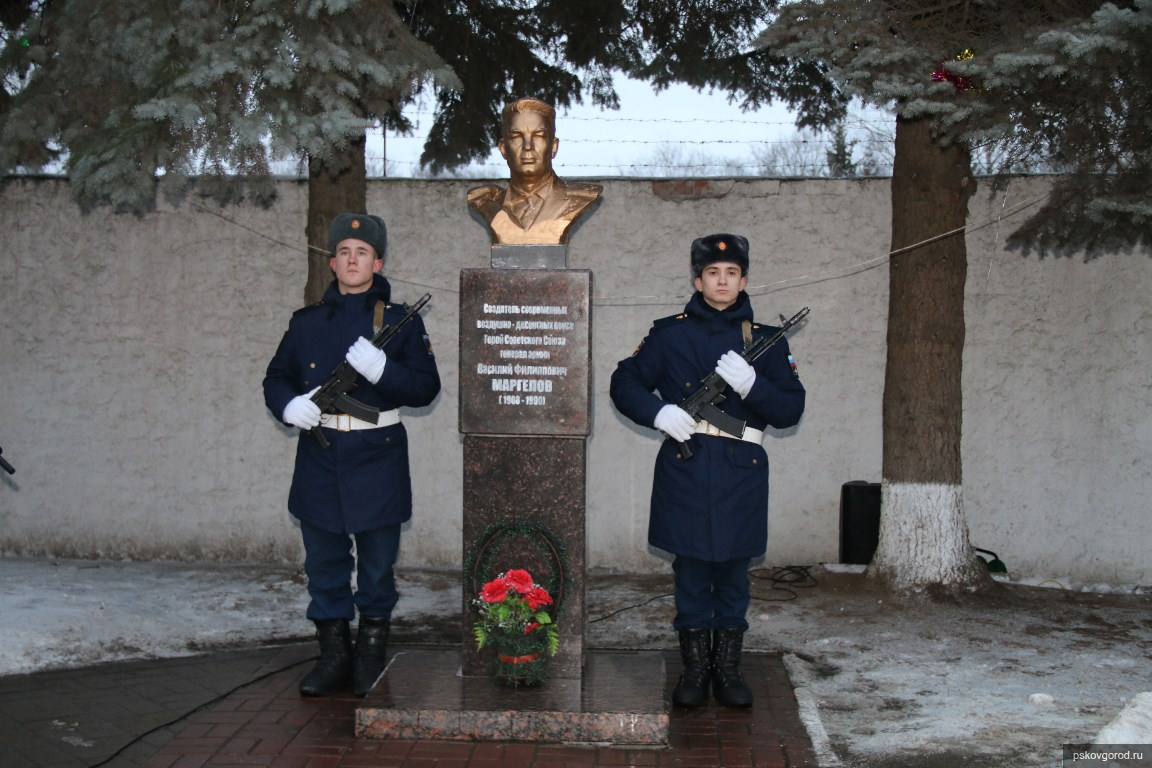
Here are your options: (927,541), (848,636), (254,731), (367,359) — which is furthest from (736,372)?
(927,541)

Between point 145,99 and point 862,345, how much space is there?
14.3 feet

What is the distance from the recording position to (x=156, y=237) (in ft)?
25.1

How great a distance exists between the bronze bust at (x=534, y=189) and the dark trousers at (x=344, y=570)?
133 cm

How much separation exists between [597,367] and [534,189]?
110 inches

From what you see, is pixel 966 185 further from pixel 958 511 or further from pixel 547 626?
pixel 547 626

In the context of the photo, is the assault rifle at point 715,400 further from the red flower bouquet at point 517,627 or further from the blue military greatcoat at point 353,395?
the blue military greatcoat at point 353,395

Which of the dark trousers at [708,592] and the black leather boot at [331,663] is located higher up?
the dark trousers at [708,592]

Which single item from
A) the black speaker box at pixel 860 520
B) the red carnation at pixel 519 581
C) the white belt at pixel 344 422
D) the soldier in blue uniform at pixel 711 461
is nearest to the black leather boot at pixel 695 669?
the soldier in blue uniform at pixel 711 461

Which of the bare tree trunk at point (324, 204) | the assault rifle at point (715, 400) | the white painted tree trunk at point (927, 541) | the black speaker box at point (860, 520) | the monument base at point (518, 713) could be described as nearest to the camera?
the monument base at point (518, 713)

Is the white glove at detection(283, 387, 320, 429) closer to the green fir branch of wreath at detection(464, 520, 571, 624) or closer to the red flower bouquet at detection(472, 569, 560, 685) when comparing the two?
the green fir branch of wreath at detection(464, 520, 571, 624)

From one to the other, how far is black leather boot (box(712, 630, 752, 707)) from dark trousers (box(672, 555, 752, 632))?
0.16ft

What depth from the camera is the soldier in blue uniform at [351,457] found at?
190 inches

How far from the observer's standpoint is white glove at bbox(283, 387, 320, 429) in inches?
185

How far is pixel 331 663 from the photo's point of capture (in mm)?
4988
